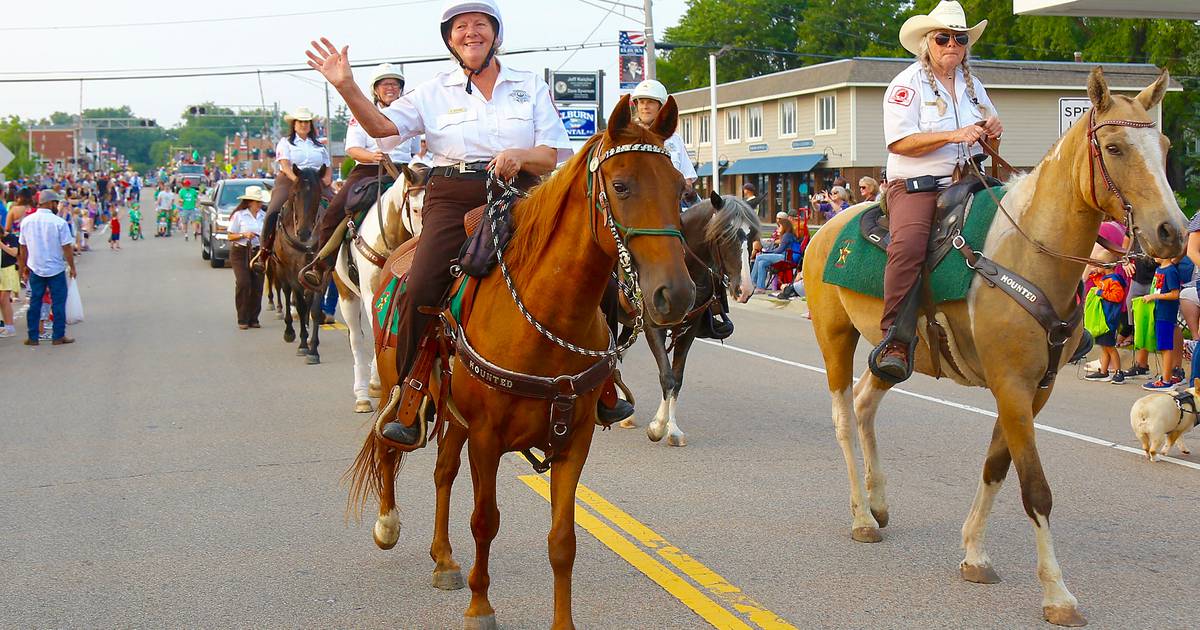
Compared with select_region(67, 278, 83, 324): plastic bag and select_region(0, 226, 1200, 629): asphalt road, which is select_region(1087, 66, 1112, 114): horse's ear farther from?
select_region(67, 278, 83, 324): plastic bag

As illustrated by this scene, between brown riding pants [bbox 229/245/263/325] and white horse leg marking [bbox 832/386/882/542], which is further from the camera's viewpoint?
brown riding pants [bbox 229/245/263/325]

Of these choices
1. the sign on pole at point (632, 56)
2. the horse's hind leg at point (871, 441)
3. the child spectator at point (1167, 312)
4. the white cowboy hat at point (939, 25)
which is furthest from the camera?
the sign on pole at point (632, 56)

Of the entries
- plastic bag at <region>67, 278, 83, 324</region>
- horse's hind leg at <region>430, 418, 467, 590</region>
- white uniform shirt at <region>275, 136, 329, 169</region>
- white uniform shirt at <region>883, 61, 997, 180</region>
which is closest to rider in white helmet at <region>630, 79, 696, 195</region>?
white uniform shirt at <region>883, 61, 997, 180</region>

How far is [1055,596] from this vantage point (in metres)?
5.43

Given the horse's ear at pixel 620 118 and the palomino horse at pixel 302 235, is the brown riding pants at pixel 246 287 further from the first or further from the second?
the horse's ear at pixel 620 118

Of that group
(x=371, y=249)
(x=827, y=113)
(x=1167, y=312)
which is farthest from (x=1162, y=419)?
(x=827, y=113)

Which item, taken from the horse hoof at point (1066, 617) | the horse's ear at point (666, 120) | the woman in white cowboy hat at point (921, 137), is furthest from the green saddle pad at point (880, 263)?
the horse's ear at point (666, 120)

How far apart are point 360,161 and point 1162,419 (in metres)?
6.78

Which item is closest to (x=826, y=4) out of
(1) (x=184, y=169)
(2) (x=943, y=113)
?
(1) (x=184, y=169)

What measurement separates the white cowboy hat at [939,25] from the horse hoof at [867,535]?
8.94 ft

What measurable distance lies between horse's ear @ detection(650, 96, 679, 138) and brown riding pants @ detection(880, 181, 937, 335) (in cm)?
223

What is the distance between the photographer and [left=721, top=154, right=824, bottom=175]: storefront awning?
54894mm

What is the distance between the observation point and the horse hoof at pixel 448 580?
19.7ft

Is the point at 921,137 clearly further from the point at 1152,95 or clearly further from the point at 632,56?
the point at 632,56
